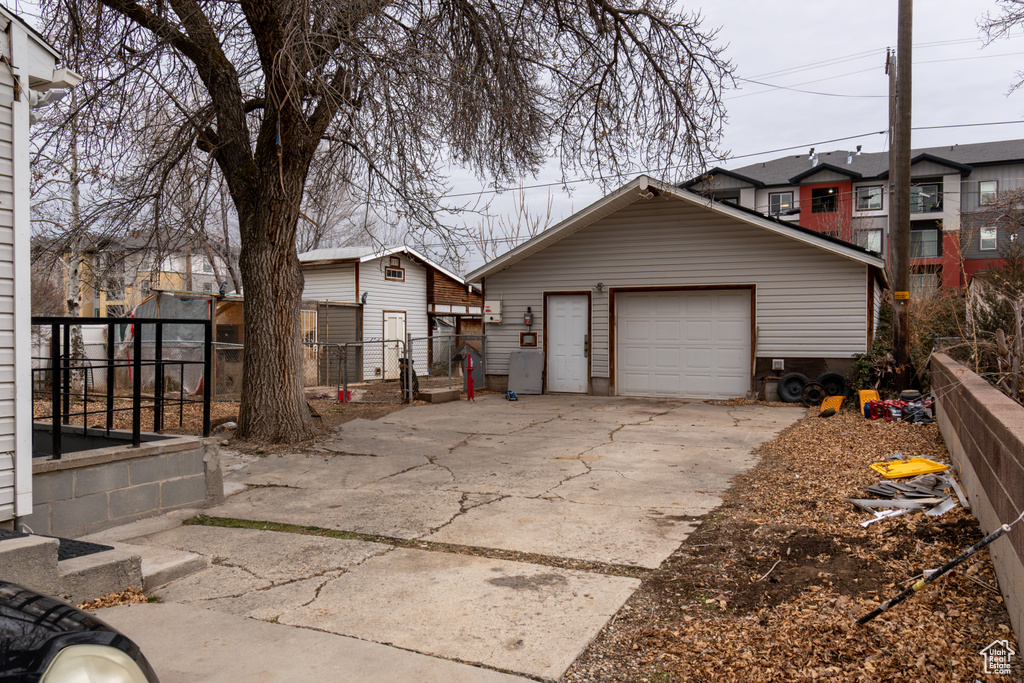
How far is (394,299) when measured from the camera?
931 inches

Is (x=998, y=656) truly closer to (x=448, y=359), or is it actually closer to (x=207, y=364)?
(x=207, y=364)

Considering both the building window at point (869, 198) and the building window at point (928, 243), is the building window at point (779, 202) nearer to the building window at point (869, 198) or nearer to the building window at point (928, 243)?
the building window at point (869, 198)

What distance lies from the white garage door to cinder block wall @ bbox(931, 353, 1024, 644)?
7.32 meters

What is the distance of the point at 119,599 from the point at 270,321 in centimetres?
531

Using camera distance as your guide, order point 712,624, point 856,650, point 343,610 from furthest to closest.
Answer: point 343,610 → point 712,624 → point 856,650

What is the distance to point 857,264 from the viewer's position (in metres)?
13.1

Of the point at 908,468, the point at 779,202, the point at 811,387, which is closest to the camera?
the point at 908,468

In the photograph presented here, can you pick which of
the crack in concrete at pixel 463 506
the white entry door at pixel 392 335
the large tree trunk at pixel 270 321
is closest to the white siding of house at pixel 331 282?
the white entry door at pixel 392 335

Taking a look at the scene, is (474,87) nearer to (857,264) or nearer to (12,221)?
(12,221)

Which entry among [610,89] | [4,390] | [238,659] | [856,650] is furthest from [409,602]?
[610,89]

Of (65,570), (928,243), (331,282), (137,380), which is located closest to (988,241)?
(928,243)

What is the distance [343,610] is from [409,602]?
14.0 inches

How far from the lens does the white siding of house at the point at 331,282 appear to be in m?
21.8

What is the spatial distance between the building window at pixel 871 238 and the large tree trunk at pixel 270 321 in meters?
36.1
